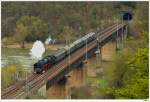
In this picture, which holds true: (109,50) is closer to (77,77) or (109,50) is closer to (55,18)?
(77,77)

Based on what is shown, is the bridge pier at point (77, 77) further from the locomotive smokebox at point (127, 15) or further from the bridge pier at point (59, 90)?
the locomotive smokebox at point (127, 15)

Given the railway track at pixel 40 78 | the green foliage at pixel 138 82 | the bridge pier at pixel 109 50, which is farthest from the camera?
the bridge pier at pixel 109 50

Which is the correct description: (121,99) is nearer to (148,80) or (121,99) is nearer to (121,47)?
(148,80)

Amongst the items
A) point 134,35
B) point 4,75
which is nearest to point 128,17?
point 134,35

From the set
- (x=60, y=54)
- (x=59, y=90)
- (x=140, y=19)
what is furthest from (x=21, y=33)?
(x=140, y=19)

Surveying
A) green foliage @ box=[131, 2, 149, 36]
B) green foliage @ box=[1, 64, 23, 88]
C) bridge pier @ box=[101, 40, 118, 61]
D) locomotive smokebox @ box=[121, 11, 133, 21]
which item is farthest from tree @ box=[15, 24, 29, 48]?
green foliage @ box=[131, 2, 149, 36]

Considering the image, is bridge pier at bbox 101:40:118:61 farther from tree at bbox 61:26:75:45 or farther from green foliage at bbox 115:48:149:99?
green foliage at bbox 115:48:149:99

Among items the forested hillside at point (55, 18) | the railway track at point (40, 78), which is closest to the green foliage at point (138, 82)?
the railway track at point (40, 78)
